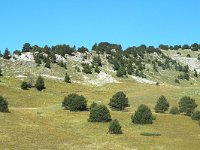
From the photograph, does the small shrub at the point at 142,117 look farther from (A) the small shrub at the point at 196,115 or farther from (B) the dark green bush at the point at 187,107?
(B) the dark green bush at the point at 187,107

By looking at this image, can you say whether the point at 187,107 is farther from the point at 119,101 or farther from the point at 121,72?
the point at 121,72

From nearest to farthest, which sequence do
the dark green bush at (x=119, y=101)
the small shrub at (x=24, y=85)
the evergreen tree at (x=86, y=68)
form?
the dark green bush at (x=119, y=101) < the small shrub at (x=24, y=85) < the evergreen tree at (x=86, y=68)

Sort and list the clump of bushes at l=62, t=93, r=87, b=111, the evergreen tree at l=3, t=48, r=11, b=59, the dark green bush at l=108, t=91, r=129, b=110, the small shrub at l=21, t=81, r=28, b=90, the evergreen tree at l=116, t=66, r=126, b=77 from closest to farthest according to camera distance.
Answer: the clump of bushes at l=62, t=93, r=87, b=111
the dark green bush at l=108, t=91, r=129, b=110
the small shrub at l=21, t=81, r=28, b=90
the evergreen tree at l=3, t=48, r=11, b=59
the evergreen tree at l=116, t=66, r=126, b=77

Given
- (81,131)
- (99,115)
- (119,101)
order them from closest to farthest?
(81,131) < (99,115) < (119,101)

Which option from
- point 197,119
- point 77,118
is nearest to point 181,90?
point 197,119

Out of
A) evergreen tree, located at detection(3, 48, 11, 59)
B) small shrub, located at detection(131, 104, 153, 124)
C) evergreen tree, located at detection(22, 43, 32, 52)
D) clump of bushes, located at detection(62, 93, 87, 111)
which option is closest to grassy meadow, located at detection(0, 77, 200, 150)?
small shrub, located at detection(131, 104, 153, 124)

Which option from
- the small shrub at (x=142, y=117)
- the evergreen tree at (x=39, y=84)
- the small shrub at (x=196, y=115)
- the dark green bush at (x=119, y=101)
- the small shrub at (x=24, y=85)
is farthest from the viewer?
the evergreen tree at (x=39, y=84)

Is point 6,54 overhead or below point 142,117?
A: overhead

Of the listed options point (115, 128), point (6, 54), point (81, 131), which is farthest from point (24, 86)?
point (115, 128)

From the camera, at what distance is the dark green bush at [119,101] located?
85500 mm

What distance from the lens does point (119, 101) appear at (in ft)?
282

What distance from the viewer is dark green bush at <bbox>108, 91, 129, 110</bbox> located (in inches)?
3366

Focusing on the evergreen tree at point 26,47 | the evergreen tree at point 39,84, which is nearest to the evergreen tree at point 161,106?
the evergreen tree at point 39,84

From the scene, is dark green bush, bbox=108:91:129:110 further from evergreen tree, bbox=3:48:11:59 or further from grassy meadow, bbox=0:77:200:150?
evergreen tree, bbox=3:48:11:59
